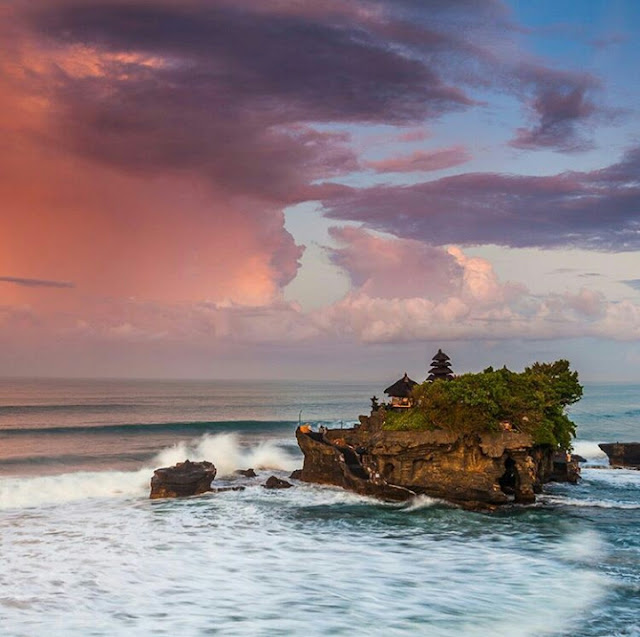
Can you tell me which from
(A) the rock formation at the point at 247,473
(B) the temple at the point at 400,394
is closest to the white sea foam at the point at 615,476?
(B) the temple at the point at 400,394

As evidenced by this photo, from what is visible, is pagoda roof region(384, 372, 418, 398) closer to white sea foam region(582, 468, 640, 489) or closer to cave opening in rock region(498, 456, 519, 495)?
cave opening in rock region(498, 456, 519, 495)

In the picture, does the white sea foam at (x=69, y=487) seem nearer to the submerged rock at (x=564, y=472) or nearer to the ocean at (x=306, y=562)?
the ocean at (x=306, y=562)

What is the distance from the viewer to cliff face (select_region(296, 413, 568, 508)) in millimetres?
35438

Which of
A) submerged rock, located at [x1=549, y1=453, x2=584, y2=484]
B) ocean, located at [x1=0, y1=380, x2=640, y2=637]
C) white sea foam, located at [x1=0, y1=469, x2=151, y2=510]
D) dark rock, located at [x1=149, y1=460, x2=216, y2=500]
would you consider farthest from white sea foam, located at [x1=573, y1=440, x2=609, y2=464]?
white sea foam, located at [x1=0, y1=469, x2=151, y2=510]

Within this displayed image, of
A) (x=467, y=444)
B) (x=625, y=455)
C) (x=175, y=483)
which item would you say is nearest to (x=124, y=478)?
(x=175, y=483)

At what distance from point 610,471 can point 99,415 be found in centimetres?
7070

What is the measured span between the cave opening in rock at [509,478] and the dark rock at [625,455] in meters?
22.0

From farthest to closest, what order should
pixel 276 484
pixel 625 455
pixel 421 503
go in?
pixel 625 455
pixel 276 484
pixel 421 503

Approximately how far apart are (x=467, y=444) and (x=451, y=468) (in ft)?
5.57

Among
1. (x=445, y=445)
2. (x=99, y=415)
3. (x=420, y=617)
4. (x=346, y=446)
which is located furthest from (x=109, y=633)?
(x=99, y=415)

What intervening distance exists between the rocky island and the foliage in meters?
0.06

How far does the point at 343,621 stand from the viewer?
19562 mm

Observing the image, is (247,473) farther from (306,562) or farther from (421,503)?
(306,562)

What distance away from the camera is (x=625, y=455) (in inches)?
2167
